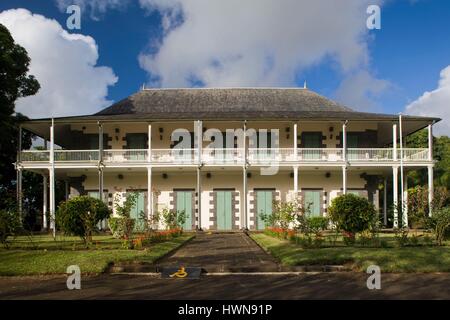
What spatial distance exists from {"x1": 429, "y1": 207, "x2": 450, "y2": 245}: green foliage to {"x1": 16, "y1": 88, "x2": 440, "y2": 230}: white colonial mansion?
32.0 feet

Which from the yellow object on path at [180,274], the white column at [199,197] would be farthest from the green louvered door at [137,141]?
the yellow object on path at [180,274]

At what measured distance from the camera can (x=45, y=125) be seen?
24.4 metres

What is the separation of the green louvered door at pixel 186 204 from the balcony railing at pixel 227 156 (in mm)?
2203

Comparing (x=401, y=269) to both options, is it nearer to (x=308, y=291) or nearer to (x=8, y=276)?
(x=308, y=291)

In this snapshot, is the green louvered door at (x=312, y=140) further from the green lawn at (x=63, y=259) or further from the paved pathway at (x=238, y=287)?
the paved pathway at (x=238, y=287)

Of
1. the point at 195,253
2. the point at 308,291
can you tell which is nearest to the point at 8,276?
the point at 195,253

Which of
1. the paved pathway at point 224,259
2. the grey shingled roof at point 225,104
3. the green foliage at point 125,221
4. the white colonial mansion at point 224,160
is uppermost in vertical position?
the grey shingled roof at point 225,104

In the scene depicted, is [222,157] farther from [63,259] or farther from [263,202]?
[63,259]

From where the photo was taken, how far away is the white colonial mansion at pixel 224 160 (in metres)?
23.9

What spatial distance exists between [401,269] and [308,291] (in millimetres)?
2860

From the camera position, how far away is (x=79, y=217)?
45.2ft

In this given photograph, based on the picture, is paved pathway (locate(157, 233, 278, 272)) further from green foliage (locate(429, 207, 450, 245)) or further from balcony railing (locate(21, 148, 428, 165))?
balcony railing (locate(21, 148, 428, 165))

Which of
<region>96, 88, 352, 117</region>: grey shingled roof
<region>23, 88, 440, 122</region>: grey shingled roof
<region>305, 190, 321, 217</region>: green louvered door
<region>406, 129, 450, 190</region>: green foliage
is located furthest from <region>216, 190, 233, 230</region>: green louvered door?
<region>406, 129, 450, 190</region>: green foliage

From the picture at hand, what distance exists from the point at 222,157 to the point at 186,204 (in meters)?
3.57
